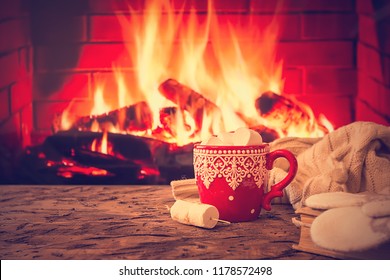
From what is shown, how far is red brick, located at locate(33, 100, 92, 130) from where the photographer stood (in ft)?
6.52

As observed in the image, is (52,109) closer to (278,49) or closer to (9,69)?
(9,69)

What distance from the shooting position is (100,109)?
6.53 feet

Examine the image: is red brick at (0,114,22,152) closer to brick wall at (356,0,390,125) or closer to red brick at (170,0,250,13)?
red brick at (170,0,250,13)

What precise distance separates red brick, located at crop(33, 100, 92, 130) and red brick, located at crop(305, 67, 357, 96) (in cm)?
73

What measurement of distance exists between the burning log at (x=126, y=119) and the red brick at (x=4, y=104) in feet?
0.76

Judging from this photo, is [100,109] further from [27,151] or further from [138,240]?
[138,240]

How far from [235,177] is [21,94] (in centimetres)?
106

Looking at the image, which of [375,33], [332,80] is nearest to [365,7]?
[375,33]

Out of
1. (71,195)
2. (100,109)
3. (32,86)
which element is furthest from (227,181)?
(32,86)

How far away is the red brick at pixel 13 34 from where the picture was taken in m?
1.90

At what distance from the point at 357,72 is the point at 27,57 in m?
1.07

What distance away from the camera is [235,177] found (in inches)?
45.6

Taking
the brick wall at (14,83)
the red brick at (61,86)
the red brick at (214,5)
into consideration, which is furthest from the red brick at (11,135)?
the red brick at (214,5)

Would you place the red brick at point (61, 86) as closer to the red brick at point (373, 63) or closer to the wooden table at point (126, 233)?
the wooden table at point (126, 233)
